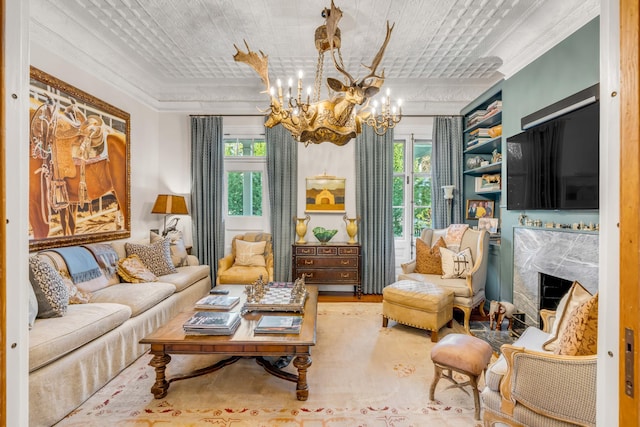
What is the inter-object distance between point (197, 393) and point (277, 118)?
225cm

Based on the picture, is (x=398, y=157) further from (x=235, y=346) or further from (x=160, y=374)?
(x=160, y=374)

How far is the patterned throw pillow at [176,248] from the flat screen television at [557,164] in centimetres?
415

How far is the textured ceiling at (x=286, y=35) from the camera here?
290 centimetres

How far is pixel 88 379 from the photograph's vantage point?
2.26 meters

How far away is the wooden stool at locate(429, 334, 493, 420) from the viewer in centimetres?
205

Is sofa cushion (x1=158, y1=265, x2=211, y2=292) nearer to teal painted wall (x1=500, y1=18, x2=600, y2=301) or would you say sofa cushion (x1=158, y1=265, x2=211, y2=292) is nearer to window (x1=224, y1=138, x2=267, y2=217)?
window (x1=224, y1=138, x2=267, y2=217)

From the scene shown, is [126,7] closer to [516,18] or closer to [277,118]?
[277,118]

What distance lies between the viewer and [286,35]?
345cm

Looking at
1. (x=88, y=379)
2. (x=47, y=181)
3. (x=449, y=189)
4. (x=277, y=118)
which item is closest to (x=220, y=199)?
(x=47, y=181)

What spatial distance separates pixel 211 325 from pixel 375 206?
3.33m

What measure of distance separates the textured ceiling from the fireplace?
2.22 metres

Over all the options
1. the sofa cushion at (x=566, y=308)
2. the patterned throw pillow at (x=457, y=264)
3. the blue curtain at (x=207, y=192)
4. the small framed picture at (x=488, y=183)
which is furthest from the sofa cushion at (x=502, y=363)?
the blue curtain at (x=207, y=192)

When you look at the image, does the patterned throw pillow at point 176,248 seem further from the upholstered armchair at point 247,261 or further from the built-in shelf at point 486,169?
the built-in shelf at point 486,169

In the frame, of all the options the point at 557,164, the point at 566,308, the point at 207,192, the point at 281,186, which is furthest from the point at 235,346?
the point at 207,192
